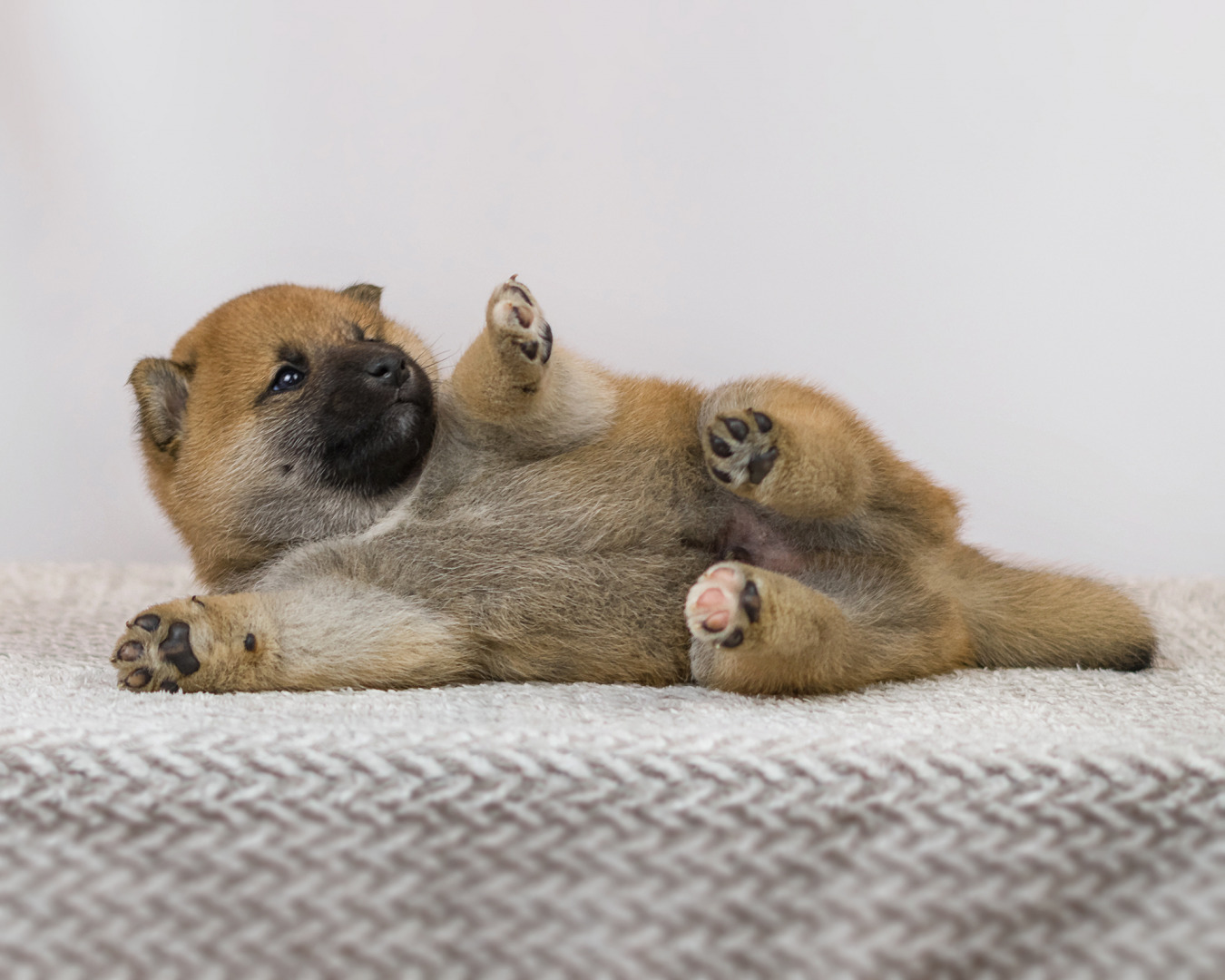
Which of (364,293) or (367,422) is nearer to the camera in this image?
(367,422)

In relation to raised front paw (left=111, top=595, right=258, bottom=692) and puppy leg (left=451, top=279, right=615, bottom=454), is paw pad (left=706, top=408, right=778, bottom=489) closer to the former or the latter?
puppy leg (left=451, top=279, right=615, bottom=454)

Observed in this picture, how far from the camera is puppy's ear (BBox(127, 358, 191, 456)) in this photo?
174 centimetres

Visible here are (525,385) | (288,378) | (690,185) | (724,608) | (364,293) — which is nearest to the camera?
(724,608)

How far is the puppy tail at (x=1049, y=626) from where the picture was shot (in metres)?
1.75

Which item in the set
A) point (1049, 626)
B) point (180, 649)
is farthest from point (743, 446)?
point (180, 649)

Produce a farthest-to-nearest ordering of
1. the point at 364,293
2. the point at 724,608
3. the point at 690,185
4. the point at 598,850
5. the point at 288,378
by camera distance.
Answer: the point at 690,185
the point at 364,293
the point at 288,378
the point at 724,608
the point at 598,850

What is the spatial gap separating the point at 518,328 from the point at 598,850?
82cm

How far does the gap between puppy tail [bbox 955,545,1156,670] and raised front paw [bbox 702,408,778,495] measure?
0.54 m

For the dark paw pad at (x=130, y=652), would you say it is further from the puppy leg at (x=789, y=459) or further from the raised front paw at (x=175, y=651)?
the puppy leg at (x=789, y=459)

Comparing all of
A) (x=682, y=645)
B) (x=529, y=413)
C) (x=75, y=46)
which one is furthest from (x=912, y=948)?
(x=75, y=46)

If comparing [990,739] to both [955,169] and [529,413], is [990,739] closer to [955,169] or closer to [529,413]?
[529,413]

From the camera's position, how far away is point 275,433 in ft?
5.53

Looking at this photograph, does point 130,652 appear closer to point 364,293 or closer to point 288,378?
point 288,378

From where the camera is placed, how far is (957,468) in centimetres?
290
